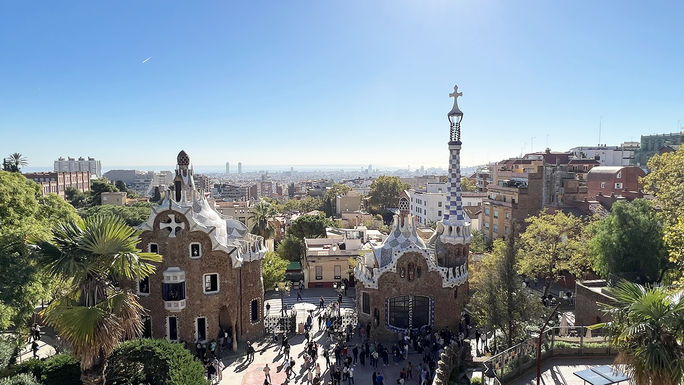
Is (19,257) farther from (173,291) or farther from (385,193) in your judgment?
(385,193)

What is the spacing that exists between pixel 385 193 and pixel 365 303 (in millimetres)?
66381

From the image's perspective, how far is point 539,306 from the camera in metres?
21.6

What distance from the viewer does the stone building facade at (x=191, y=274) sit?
85.0ft

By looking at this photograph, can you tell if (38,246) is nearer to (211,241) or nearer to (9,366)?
(9,366)

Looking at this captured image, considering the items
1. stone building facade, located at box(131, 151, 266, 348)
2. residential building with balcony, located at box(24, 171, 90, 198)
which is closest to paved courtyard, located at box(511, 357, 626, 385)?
stone building facade, located at box(131, 151, 266, 348)

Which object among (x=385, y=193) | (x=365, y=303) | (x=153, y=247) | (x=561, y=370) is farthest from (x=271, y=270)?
(x=385, y=193)

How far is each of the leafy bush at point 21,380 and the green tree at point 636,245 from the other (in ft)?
110

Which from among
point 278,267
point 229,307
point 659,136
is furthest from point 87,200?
point 659,136

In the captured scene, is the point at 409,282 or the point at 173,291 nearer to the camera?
the point at 173,291

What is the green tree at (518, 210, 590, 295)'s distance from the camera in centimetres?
3566

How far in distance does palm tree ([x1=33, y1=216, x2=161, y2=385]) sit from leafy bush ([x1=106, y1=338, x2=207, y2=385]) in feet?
8.73

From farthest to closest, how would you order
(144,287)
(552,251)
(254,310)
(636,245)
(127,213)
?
(127,213) → (552,251) → (636,245) → (254,310) → (144,287)

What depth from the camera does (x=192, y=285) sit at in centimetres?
2642

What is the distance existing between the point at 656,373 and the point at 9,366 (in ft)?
76.9
